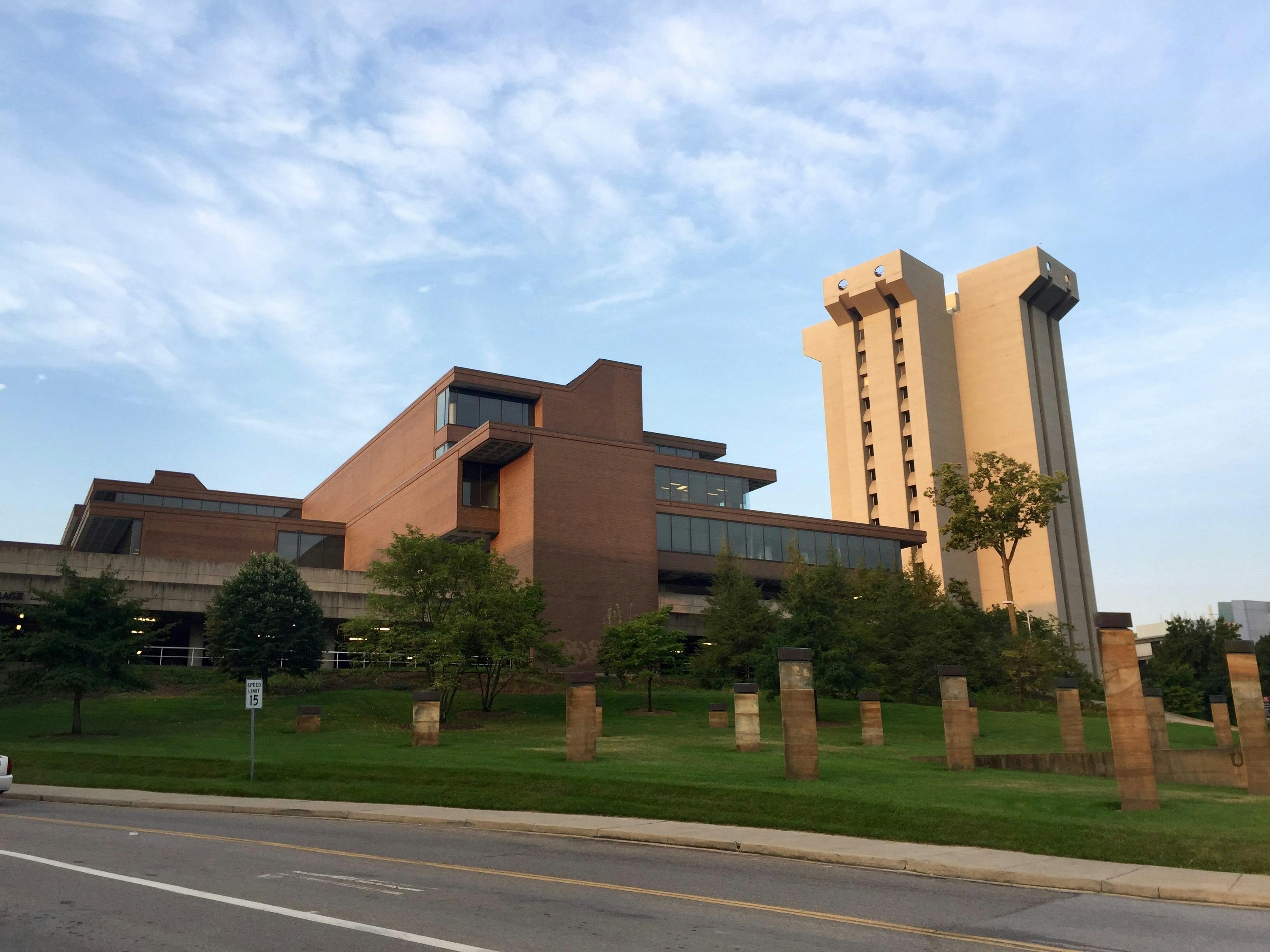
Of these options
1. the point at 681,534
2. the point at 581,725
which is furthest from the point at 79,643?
the point at 681,534

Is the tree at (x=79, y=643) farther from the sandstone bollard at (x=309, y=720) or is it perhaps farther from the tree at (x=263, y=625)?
the tree at (x=263, y=625)

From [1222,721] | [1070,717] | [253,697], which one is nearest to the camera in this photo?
[253,697]

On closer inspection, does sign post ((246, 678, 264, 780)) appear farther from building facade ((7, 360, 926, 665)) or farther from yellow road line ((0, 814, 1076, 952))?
building facade ((7, 360, 926, 665))

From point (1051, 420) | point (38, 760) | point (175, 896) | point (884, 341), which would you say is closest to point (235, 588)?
point (38, 760)

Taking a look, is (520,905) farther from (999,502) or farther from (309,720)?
(999,502)

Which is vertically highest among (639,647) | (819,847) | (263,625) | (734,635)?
(263,625)

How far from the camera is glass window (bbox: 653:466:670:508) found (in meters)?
76.3

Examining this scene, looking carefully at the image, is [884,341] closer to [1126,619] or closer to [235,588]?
[235,588]

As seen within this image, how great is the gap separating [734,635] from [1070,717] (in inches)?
743

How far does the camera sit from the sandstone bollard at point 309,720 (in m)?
34.4

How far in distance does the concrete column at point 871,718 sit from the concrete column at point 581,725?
35.6 ft

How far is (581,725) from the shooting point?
83.1 feet

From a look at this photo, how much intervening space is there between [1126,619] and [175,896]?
1617 cm

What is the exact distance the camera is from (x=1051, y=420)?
106 meters
